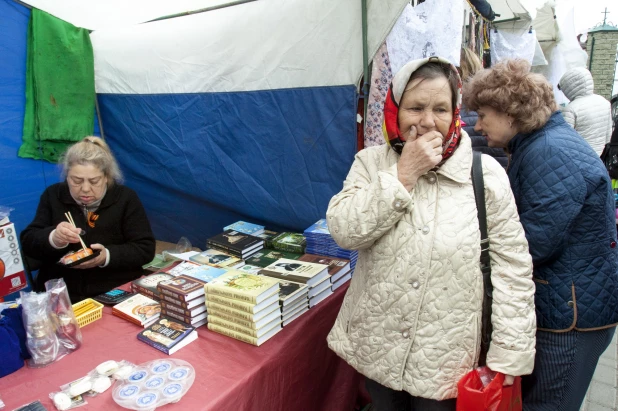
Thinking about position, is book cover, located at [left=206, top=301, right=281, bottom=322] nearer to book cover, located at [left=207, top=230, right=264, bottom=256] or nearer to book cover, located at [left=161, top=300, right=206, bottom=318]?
book cover, located at [left=161, top=300, right=206, bottom=318]

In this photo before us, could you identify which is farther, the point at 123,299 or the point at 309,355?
the point at 123,299

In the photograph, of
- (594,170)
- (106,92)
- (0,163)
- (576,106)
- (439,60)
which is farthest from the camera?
(576,106)

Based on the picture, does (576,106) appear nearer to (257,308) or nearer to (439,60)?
(439,60)

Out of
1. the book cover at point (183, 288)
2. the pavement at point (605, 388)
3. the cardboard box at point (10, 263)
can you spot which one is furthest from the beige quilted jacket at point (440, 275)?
the cardboard box at point (10, 263)

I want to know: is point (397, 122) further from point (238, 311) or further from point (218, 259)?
point (218, 259)

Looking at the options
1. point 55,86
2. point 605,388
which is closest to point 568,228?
point 605,388

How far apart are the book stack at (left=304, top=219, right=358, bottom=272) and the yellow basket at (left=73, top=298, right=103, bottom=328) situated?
1.11 metres

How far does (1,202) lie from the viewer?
304 centimetres

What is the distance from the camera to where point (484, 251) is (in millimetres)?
1242

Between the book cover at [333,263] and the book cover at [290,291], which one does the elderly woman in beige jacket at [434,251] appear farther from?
the book cover at [333,263]

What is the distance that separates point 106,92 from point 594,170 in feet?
12.1

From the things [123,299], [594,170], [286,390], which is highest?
[594,170]

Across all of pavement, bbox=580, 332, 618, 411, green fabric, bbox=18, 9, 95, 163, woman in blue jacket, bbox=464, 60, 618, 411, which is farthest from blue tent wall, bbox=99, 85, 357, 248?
pavement, bbox=580, 332, 618, 411

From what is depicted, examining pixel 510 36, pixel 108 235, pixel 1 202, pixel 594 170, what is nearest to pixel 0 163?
pixel 1 202
